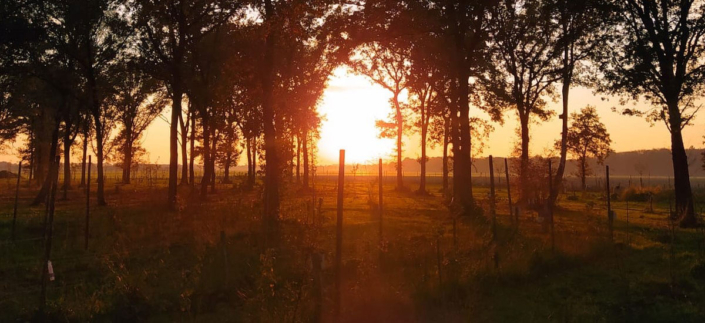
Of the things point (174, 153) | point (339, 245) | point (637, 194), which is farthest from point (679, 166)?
point (174, 153)

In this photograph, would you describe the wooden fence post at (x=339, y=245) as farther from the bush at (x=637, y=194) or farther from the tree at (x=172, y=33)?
the bush at (x=637, y=194)

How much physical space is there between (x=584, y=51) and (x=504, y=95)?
710 cm

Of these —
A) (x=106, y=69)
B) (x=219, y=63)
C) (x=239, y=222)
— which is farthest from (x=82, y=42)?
(x=239, y=222)

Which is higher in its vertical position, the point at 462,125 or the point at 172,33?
the point at 172,33

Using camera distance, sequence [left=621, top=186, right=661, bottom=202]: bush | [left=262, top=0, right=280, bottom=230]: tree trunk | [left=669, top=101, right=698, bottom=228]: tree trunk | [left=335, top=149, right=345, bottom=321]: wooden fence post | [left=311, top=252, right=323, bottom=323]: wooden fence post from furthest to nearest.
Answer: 1. [left=621, top=186, right=661, bottom=202]: bush
2. [left=669, top=101, right=698, bottom=228]: tree trunk
3. [left=262, top=0, right=280, bottom=230]: tree trunk
4. [left=335, top=149, right=345, bottom=321]: wooden fence post
5. [left=311, top=252, right=323, bottom=323]: wooden fence post

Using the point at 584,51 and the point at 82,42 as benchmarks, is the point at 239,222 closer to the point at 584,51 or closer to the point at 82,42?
the point at 82,42

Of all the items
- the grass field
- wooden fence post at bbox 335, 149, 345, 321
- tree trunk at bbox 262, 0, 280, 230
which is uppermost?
tree trunk at bbox 262, 0, 280, 230

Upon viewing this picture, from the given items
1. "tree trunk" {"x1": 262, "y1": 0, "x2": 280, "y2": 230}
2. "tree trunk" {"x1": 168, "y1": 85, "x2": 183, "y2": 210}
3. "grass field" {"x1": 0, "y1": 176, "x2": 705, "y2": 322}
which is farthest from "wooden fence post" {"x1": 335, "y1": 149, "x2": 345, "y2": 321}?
"tree trunk" {"x1": 168, "y1": 85, "x2": 183, "y2": 210}

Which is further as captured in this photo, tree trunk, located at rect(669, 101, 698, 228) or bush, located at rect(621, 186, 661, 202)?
bush, located at rect(621, 186, 661, 202)

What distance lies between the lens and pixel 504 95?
34.6 metres

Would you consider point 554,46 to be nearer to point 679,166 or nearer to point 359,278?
point 679,166

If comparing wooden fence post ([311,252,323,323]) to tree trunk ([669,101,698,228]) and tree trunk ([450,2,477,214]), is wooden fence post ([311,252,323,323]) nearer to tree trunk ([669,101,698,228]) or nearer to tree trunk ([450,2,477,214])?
tree trunk ([450,2,477,214])

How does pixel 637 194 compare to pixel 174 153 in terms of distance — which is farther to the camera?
pixel 637 194

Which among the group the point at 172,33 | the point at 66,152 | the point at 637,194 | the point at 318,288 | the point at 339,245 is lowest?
the point at 637,194
